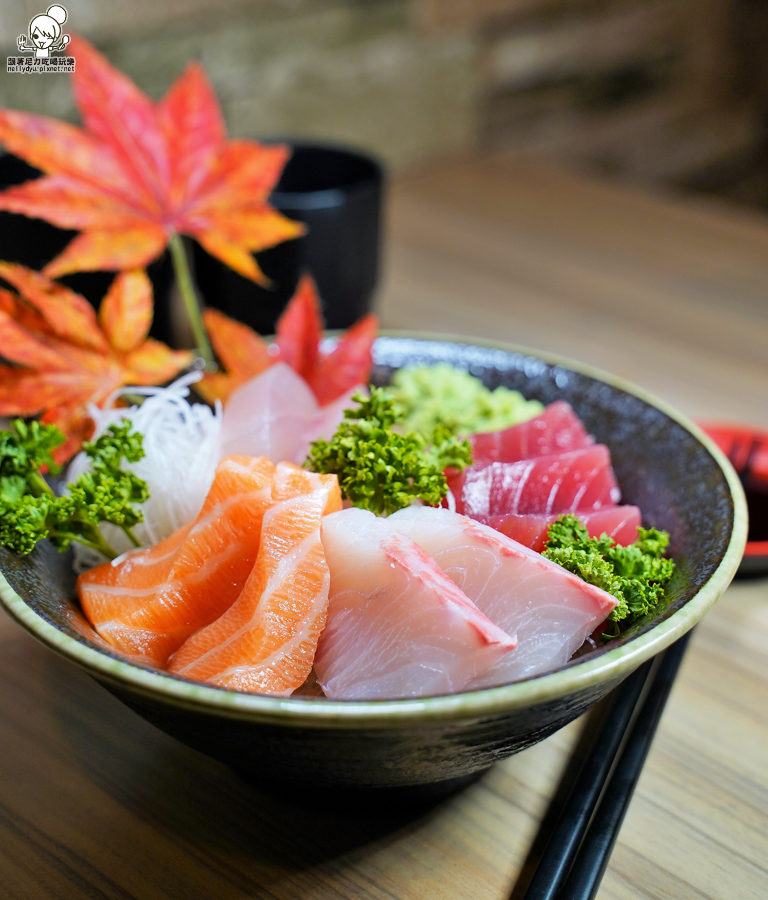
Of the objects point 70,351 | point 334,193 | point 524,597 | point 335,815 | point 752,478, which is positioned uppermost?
point 334,193

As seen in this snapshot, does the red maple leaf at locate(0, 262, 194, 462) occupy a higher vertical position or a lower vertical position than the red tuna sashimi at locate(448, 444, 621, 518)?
higher

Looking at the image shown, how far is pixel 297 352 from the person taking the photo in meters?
1.08

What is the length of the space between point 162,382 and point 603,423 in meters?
0.53

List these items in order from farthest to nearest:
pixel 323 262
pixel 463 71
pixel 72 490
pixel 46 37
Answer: pixel 463 71
pixel 323 262
pixel 46 37
pixel 72 490

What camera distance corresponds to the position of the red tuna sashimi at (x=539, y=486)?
2.82ft

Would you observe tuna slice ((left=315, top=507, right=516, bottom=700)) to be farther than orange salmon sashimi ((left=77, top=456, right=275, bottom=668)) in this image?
No

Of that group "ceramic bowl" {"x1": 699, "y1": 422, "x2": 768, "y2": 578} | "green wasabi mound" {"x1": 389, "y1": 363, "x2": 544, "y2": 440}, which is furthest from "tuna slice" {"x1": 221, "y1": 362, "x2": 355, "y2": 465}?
"ceramic bowl" {"x1": 699, "y1": 422, "x2": 768, "y2": 578}

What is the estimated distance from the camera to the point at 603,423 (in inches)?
39.9

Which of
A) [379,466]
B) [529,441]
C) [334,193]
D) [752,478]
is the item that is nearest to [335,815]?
[379,466]

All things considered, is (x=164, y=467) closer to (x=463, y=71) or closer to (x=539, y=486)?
(x=539, y=486)

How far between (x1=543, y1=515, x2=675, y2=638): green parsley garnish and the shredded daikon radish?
36 cm

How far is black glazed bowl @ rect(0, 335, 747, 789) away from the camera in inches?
22.4

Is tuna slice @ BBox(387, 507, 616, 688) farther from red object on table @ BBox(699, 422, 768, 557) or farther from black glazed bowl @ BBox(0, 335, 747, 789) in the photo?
red object on table @ BBox(699, 422, 768, 557)

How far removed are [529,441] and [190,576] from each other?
0.39m
